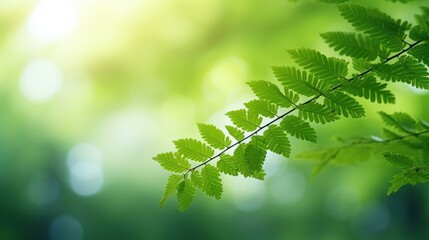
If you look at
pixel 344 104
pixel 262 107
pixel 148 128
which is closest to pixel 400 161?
pixel 344 104

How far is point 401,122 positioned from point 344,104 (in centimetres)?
30

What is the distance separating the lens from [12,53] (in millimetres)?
6137

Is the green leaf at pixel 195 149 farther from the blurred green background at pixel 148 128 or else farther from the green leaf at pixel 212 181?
the blurred green background at pixel 148 128

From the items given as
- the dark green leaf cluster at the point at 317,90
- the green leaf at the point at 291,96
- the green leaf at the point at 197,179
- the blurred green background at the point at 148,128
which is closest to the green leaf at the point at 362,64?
the dark green leaf cluster at the point at 317,90

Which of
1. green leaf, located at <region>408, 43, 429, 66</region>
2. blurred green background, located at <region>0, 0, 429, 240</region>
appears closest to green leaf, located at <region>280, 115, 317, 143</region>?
green leaf, located at <region>408, 43, 429, 66</region>

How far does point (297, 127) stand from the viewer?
0.84 meters

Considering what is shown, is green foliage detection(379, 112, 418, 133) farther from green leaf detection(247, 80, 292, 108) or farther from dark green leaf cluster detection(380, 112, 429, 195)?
green leaf detection(247, 80, 292, 108)

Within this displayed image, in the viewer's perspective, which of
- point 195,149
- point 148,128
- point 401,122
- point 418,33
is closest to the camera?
point 418,33

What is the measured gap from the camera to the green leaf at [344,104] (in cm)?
80

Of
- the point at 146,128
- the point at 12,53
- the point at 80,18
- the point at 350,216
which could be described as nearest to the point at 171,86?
the point at 146,128

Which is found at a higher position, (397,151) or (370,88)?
(370,88)

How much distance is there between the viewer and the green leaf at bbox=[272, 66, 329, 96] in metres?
0.80

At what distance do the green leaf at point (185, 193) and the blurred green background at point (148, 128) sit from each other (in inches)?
153

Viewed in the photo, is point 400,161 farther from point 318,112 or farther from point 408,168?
point 318,112
